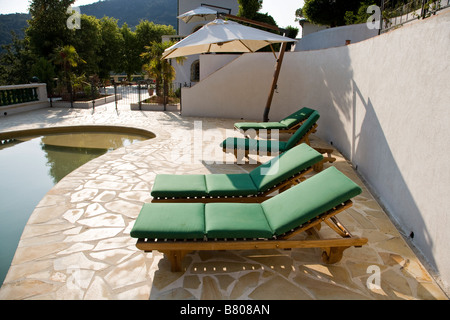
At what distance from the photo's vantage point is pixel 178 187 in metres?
4.16

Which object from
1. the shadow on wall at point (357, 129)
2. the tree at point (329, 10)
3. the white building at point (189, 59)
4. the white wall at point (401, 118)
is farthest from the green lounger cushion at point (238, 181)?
the tree at point (329, 10)

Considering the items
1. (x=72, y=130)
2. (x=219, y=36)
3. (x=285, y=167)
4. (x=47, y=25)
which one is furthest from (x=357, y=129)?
(x=47, y=25)

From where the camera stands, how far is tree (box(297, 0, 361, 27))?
16875mm

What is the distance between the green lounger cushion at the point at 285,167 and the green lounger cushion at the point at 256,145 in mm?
1629

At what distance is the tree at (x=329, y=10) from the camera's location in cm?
1688

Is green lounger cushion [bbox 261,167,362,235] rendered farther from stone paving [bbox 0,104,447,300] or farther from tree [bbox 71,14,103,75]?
tree [bbox 71,14,103,75]

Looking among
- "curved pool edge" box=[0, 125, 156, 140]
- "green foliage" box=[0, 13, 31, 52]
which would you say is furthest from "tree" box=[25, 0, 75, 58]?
"green foliage" box=[0, 13, 31, 52]

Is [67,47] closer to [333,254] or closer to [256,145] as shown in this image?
[256,145]

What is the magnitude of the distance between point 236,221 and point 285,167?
1.42m

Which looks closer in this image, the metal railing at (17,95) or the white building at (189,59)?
the metal railing at (17,95)

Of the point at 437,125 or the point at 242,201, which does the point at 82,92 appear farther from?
the point at 437,125

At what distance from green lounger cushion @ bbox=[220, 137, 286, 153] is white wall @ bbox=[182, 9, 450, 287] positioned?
170cm

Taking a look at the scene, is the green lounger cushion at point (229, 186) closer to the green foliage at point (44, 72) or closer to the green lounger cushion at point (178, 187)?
the green lounger cushion at point (178, 187)
